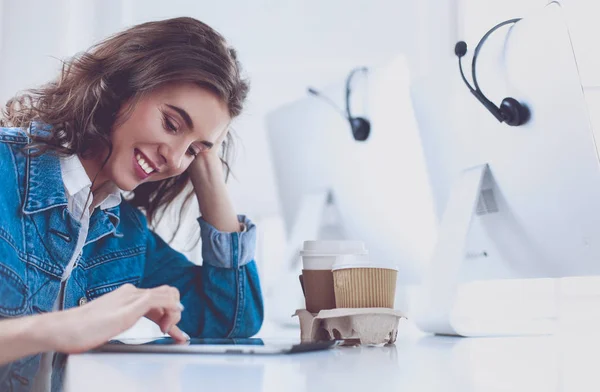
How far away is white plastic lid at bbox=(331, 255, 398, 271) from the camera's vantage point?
942mm

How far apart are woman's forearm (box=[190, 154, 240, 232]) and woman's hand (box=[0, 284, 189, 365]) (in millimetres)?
669

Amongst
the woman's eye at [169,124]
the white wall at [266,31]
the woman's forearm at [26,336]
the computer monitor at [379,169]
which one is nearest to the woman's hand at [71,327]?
the woman's forearm at [26,336]

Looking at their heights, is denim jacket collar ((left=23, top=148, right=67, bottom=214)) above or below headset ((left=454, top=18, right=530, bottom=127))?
below

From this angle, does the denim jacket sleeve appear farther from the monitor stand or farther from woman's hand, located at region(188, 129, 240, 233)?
the monitor stand

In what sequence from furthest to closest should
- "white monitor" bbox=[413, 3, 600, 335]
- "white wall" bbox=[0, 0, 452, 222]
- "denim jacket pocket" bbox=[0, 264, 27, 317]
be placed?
"white wall" bbox=[0, 0, 452, 222] → "white monitor" bbox=[413, 3, 600, 335] → "denim jacket pocket" bbox=[0, 264, 27, 317]

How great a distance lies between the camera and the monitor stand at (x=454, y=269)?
114 cm

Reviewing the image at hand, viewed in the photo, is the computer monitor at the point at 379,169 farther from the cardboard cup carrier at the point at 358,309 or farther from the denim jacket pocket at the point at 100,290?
the denim jacket pocket at the point at 100,290

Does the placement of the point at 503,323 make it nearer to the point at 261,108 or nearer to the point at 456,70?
the point at 456,70

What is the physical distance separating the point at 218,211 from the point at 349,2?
1.59m

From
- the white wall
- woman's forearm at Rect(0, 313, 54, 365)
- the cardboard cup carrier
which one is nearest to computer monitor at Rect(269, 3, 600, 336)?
the cardboard cup carrier

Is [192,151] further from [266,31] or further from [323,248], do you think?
[266,31]

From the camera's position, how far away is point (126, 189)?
1.17 m

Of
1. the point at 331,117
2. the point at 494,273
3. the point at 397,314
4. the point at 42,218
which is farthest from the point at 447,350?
the point at 331,117

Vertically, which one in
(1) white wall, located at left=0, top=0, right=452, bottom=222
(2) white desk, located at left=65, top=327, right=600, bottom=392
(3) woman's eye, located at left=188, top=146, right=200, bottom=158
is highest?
(1) white wall, located at left=0, top=0, right=452, bottom=222
